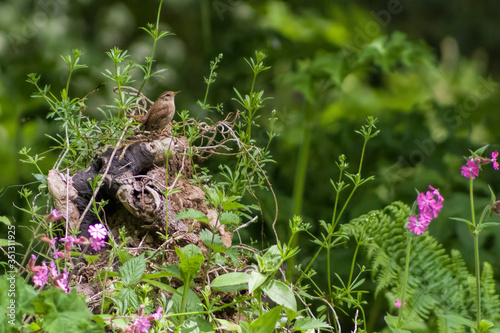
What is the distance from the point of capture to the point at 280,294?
103cm

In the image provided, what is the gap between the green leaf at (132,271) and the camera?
971 mm

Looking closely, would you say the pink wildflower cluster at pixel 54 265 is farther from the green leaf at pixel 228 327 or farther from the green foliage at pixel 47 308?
the green leaf at pixel 228 327

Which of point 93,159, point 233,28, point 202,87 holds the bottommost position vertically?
point 202,87

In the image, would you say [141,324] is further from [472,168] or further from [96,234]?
[472,168]

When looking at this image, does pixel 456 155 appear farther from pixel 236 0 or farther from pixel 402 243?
pixel 236 0

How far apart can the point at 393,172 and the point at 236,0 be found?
129 cm

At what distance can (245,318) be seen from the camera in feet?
3.85

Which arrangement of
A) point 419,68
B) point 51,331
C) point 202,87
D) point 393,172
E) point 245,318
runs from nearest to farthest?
1. point 51,331
2. point 245,318
3. point 393,172
4. point 202,87
5. point 419,68

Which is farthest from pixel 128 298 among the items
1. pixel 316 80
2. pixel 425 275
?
pixel 316 80

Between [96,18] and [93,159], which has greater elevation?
[93,159]

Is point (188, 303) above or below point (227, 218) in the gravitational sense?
below

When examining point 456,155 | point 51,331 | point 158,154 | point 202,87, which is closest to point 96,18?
point 202,87

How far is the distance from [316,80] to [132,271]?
147cm

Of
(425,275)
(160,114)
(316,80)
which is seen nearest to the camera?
(160,114)
